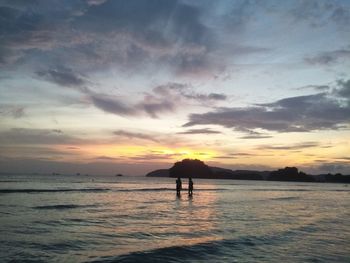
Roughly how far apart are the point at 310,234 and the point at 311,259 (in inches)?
273

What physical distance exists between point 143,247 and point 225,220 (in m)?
11.5

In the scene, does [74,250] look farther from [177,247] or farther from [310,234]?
[310,234]

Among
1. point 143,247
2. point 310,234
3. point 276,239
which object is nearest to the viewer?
point 143,247

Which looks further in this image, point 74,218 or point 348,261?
point 74,218

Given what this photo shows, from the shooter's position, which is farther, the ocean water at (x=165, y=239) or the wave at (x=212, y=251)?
the ocean water at (x=165, y=239)

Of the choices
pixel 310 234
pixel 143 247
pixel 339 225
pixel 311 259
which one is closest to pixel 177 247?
pixel 143 247

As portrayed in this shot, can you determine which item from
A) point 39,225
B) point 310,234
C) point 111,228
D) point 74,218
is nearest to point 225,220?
point 310,234

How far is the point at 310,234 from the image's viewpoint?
815 inches

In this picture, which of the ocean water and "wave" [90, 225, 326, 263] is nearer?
"wave" [90, 225, 326, 263]

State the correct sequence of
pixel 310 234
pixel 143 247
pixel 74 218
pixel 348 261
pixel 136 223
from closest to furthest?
pixel 348 261, pixel 143 247, pixel 310 234, pixel 136 223, pixel 74 218

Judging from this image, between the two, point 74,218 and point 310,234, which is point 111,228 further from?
point 310,234

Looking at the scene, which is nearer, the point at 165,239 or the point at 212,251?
the point at 212,251

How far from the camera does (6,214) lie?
2538 centimetres

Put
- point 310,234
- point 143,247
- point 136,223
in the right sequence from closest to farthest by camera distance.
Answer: point 143,247, point 310,234, point 136,223
